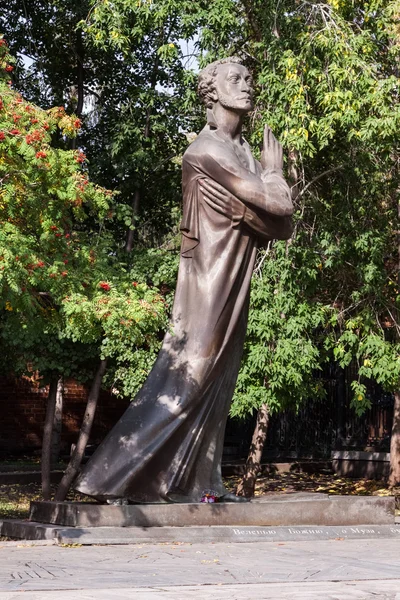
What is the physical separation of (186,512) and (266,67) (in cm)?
645

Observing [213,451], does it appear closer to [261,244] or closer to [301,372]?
[261,244]

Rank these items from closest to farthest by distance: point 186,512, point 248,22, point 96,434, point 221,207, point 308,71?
point 186,512
point 221,207
point 308,71
point 248,22
point 96,434

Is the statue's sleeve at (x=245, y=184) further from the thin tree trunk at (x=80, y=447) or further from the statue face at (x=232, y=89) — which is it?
the thin tree trunk at (x=80, y=447)

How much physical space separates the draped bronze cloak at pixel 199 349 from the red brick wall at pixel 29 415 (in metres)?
12.8

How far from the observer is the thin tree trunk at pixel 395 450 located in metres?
14.8

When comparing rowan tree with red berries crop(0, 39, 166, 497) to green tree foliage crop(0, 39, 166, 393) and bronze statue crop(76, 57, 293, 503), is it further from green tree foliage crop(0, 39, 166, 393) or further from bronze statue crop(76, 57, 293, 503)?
bronze statue crop(76, 57, 293, 503)

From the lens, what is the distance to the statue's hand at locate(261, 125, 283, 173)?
857cm

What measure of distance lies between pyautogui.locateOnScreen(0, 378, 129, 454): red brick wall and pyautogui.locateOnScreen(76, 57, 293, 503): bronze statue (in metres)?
12.8

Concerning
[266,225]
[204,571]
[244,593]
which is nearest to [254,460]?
[266,225]

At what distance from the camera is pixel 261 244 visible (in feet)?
28.3

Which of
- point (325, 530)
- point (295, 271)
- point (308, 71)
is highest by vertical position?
point (308, 71)

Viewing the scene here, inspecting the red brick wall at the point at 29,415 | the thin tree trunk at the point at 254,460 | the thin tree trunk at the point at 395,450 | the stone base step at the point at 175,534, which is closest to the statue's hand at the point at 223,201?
the stone base step at the point at 175,534

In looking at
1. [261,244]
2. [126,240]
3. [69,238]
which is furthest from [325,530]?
[126,240]

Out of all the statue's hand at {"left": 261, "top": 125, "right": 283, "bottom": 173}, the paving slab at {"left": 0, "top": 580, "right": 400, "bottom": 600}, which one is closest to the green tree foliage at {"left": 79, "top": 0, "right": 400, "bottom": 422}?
the statue's hand at {"left": 261, "top": 125, "right": 283, "bottom": 173}
